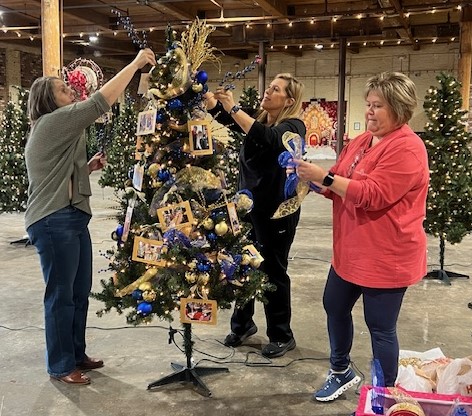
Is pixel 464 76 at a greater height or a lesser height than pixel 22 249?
greater

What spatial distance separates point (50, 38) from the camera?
6207 millimetres

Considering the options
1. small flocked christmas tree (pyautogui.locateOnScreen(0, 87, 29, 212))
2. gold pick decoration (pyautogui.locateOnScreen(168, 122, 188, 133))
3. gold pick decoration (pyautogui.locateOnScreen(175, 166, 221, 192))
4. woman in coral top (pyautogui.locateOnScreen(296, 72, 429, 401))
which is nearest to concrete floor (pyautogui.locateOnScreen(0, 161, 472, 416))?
woman in coral top (pyautogui.locateOnScreen(296, 72, 429, 401))

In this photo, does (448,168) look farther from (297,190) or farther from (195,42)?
(195,42)

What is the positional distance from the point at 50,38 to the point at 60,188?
426 centimetres

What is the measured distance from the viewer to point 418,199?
2203 mm

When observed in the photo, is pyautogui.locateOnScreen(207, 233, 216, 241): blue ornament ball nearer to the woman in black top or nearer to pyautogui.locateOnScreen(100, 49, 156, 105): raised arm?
the woman in black top

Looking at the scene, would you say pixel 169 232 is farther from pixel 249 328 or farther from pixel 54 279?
pixel 249 328

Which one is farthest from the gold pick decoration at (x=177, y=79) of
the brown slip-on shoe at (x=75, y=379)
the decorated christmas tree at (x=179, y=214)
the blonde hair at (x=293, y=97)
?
the brown slip-on shoe at (x=75, y=379)

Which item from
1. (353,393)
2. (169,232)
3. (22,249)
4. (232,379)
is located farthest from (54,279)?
(22,249)

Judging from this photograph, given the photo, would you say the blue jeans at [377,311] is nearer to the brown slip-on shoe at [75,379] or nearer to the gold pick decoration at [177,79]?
the gold pick decoration at [177,79]

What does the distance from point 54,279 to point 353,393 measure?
1591 millimetres

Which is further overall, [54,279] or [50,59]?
[50,59]

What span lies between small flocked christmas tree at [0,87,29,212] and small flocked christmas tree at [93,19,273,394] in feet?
13.6

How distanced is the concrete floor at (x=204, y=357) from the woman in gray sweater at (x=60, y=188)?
226 millimetres
